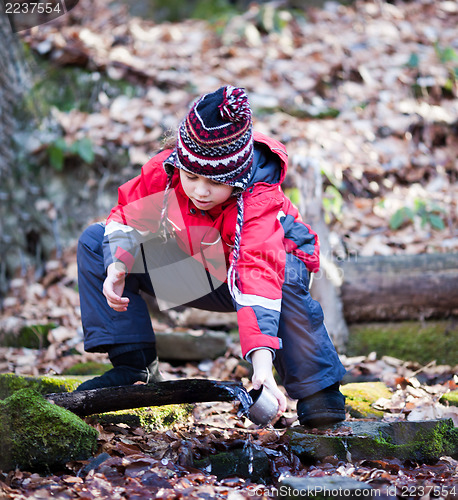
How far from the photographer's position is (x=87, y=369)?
3828mm

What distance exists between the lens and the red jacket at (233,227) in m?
2.42

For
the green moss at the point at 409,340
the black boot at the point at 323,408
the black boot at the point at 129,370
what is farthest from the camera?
the green moss at the point at 409,340

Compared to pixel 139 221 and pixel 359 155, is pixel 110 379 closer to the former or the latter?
pixel 139 221

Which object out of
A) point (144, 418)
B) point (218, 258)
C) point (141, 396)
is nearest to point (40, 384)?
point (144, 418)

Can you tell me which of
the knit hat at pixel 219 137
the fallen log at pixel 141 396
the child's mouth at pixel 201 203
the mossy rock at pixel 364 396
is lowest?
the mossy rock at pixel 364 396

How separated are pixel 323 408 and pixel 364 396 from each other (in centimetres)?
72

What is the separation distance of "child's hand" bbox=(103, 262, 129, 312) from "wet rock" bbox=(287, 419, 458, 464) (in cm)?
98

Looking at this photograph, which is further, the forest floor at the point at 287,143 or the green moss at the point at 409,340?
the green moss at the point at 409,340

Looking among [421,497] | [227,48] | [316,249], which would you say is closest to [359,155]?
[227,48]

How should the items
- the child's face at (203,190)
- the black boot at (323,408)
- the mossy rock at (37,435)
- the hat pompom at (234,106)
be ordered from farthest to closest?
the black boot at (323,408) → the child's face at (203,190) → the hat pompom at (234,106) → the mossy rock at (37,435)

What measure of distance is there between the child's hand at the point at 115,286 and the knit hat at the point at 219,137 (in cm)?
61

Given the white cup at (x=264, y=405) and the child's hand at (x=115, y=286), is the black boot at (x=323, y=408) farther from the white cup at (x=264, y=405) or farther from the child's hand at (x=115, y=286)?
the child's hand at (x=115, y=286)

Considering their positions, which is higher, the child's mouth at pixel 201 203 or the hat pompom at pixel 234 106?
the hat pompom at pixel 234 106

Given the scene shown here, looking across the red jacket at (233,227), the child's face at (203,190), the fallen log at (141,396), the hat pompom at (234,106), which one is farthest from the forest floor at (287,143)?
the hat pompom at (234,106)
